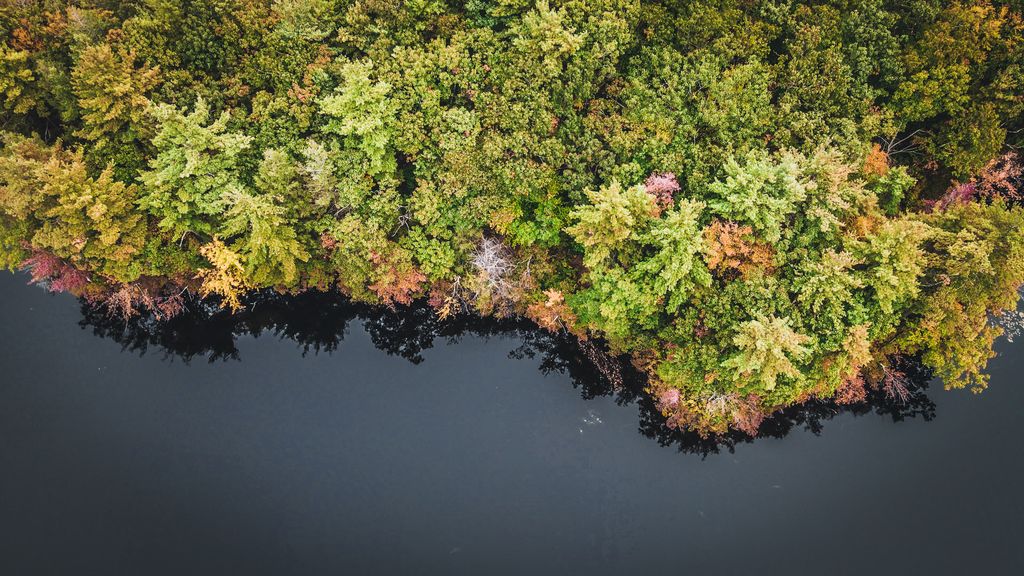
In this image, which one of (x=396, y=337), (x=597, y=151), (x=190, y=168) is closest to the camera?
(x=190, y=168)

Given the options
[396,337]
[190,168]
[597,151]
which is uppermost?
[597,151]

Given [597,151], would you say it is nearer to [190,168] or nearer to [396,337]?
[396,337]

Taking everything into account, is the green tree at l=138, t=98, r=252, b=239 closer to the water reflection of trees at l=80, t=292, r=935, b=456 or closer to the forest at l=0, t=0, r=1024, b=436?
the forest at l=0, t=0, r=1024, b=436

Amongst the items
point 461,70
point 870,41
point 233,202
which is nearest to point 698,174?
point 870,41

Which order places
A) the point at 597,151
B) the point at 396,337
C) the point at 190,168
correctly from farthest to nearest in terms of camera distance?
the point at 396,337 → the point at 597,151 → the point at 190,168

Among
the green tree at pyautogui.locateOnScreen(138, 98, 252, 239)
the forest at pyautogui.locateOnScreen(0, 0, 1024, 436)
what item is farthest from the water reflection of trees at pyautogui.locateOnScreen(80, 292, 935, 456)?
the green tree at pyautogui.locateOnScreen(138, 98, 252, 239)

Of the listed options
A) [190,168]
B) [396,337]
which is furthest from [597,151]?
[190,168]

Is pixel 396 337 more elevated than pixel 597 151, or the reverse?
pixel 597 151
